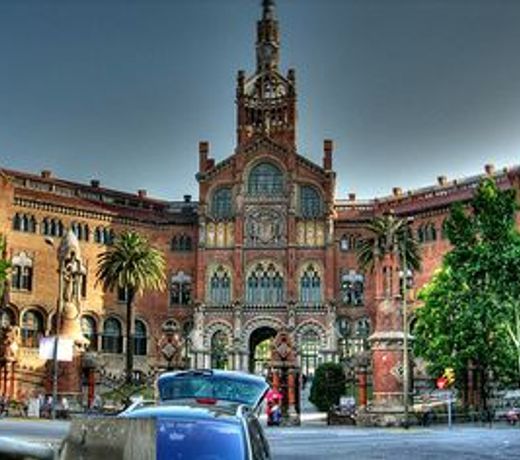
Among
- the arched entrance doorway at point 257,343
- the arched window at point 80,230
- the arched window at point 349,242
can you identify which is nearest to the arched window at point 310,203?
the arched window at point 349,242

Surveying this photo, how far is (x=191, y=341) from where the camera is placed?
85.1 meters

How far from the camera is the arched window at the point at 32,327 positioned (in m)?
77.9

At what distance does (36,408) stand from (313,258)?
41.1 m

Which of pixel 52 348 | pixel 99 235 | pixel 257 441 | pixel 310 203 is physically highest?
pixel 310 203

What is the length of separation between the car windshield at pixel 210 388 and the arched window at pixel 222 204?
69.0 m

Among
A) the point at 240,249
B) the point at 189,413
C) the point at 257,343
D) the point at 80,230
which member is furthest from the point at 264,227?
the point at 189,413

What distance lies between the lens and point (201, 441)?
30.9ft

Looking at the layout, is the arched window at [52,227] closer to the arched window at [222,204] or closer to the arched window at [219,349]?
the arched window at [222,204]

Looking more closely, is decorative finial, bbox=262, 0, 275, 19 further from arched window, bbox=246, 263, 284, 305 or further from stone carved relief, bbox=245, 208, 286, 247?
arched window, bbox=246, 263, 284, 305

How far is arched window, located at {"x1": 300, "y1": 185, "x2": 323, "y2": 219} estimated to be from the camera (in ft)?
286

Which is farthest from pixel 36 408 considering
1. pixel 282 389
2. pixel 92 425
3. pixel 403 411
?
pixel 92 425

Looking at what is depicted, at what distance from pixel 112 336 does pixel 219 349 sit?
31.3 ft

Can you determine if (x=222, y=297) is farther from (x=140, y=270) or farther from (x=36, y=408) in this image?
(x=36, y=408)

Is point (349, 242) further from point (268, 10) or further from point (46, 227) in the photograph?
point (268, 10)
